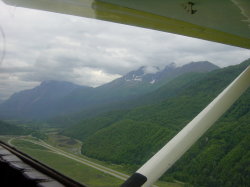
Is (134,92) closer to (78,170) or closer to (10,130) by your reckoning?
(10,130)

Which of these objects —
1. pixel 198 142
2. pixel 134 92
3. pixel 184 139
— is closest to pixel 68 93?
pixel 134 92

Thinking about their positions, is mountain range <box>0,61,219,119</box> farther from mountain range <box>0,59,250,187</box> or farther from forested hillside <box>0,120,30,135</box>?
forested hillside <box>0,120,30,135</box>

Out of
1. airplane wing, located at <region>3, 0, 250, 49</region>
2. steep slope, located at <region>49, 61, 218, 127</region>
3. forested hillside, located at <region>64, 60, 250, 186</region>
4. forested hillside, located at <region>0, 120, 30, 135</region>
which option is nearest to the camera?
airplane wing, located at <region>3, 0, 250, 49</region>

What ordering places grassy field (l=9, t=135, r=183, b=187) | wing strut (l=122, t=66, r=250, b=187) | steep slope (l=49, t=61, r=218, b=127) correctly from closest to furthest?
wing strut (l=122, t=66, r=250, b=187) < grassy field (l=9, t=135, r=183, b=187) < steep slope (l=49, t=61, r=218, b=127)

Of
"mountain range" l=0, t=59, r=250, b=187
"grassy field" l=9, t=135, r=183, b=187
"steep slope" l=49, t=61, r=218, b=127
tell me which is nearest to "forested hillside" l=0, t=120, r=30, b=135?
"grassy field" l=9, t=135, r=183, b=187

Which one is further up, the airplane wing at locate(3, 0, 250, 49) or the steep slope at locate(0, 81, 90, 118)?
the airplane wing at locate(3, 0, 250, 49)

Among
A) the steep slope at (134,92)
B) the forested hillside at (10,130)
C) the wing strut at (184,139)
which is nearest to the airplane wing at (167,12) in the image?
the wing strut at (184,139)

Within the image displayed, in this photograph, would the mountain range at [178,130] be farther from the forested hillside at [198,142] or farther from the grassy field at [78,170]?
the grassy field at [78,170]
